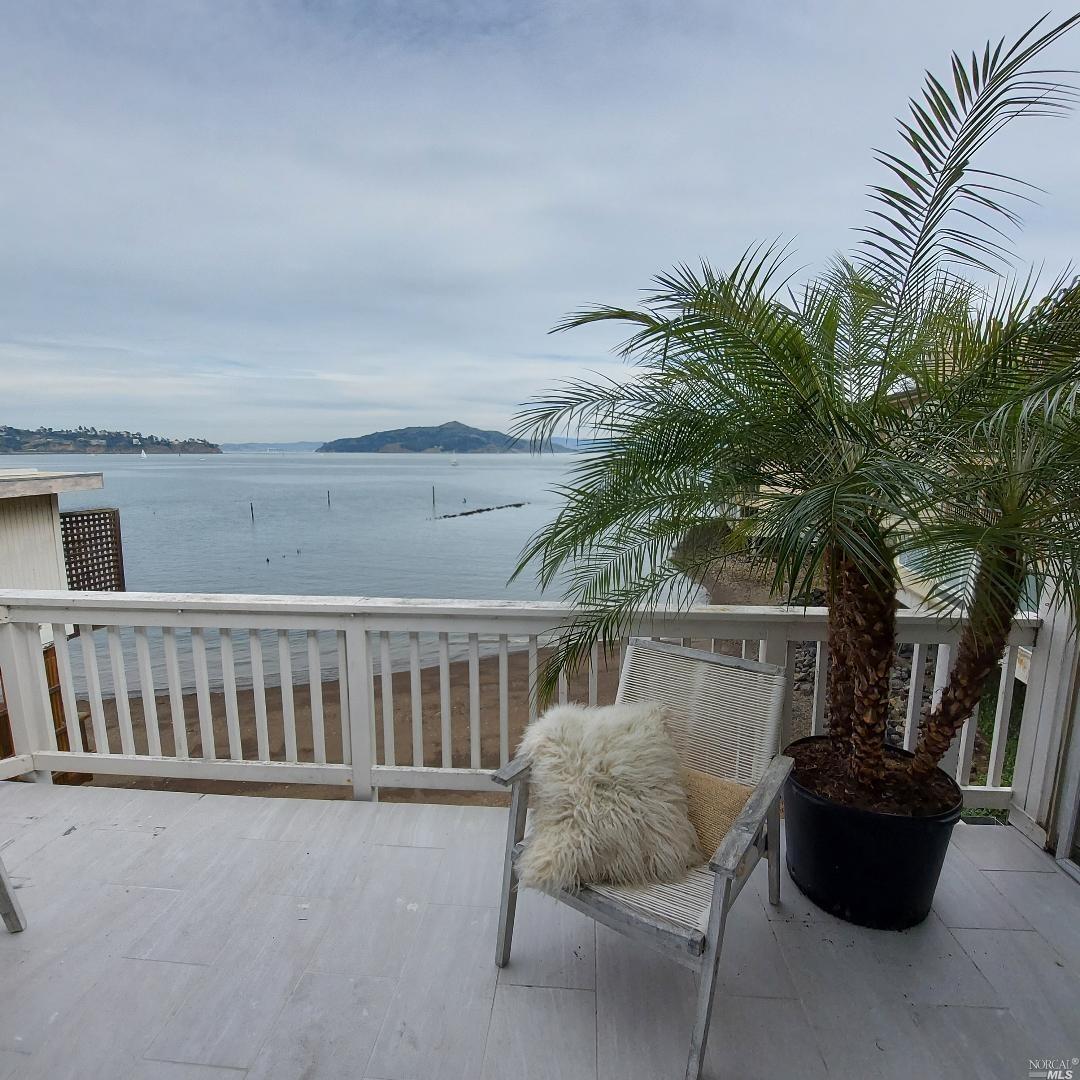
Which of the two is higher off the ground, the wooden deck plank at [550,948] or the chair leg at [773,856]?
the chair leg at [773,856]

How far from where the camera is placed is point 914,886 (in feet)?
5.76

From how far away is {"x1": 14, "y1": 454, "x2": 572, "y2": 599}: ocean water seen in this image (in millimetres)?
14977

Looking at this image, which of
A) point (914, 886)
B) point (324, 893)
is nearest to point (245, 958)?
point (324, 893)

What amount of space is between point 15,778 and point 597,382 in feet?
9.84

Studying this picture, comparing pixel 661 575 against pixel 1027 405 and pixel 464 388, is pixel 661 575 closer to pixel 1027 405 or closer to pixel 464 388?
pixel 1027 405

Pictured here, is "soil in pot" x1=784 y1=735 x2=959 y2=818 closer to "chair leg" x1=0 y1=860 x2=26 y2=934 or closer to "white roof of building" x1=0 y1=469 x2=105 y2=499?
"chair leg" x1=0 y1=860 x2=26 y2=934

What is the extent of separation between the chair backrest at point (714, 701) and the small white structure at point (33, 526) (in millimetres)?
7067

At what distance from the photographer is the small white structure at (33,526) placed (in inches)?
254

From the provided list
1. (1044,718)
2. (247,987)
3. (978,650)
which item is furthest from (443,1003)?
(1044,718)

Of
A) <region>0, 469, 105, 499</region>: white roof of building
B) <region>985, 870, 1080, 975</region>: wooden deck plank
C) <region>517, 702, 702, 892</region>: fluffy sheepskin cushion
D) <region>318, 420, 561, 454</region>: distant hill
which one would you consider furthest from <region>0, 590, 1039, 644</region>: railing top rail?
<region>318, 420, 561, 454</region>: distant hill

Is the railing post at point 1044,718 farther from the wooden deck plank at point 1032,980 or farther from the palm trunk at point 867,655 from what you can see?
the palm trunk at point 867,655

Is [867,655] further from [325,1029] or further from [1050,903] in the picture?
[325,1029]

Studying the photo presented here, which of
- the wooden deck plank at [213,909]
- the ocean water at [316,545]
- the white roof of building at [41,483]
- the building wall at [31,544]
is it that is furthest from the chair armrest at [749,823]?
the building wall at [31,544]

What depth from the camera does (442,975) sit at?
1.61m
